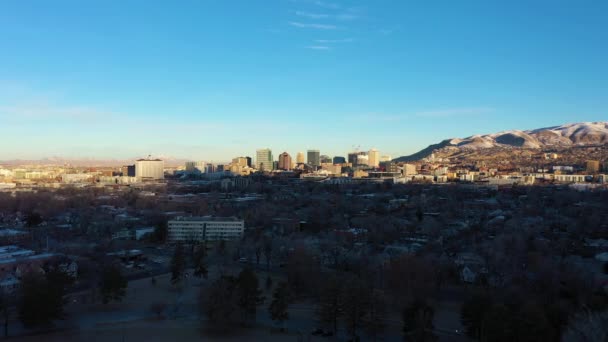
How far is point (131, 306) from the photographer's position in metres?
8.26

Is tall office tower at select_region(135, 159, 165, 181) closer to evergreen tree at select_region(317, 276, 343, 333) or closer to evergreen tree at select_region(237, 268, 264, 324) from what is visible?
evergreen tree at select_region(237, 268, 264, 324)

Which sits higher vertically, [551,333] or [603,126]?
[603,126]

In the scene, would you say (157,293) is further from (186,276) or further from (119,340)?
(119,340)

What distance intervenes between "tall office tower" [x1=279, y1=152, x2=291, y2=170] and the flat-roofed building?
156 feet

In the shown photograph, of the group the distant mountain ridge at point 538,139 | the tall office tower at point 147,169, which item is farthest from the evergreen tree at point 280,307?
the distant mountain ridge at point 538,139

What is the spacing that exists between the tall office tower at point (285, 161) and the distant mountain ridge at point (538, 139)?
89.3ft

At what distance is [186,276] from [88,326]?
3125 millimetres

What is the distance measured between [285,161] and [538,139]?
41.6 metres

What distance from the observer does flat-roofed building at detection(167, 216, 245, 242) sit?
1580 centimetres

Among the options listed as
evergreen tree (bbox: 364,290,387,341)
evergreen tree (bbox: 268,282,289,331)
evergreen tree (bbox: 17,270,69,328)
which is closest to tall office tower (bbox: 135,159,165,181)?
evergreen tree (bbox: 17,270,69,328)

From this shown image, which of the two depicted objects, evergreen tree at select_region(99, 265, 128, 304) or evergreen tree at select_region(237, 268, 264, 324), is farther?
evergreen tree at select_region(99, 265, 128, 304)

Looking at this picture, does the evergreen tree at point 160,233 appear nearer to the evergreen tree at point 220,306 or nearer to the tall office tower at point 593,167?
the evergreen tree at point 220,306

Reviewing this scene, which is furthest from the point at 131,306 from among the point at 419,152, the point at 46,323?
the point at 419,152

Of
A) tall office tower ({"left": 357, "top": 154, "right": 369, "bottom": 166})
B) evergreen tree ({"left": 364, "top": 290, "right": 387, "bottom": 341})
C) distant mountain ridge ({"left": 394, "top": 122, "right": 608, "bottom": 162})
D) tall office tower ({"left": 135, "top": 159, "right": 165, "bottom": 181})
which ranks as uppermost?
distant mountain ridge ({"left": 394, "top": 122, "right": 608, "bottom": 162})
